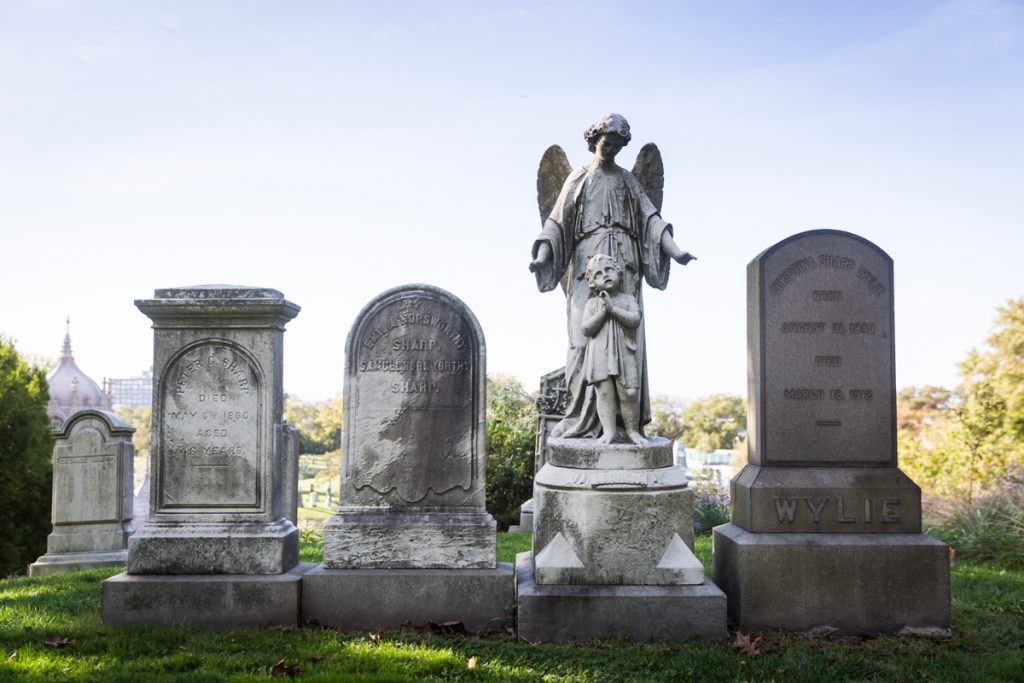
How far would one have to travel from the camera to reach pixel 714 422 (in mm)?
35531

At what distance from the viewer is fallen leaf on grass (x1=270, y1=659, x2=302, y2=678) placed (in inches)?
159

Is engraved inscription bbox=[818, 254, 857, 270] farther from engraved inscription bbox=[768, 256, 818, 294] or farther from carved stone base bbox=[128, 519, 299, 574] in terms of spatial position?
carved stone base bbox=[128, 519, 299, 574]

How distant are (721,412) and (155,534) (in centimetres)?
3488

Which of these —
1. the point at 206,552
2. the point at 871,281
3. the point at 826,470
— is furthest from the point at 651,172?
the point at 206,552

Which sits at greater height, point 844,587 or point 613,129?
point 613,129

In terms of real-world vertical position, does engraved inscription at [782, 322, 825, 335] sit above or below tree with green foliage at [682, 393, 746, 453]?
above

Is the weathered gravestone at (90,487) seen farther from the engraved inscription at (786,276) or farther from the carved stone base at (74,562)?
the engraved inscription at (786,276)

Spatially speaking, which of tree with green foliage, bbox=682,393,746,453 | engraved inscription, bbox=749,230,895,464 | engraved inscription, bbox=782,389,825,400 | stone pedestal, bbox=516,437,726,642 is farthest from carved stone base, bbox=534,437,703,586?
tree with green foliage, bbox=682,393,746,453

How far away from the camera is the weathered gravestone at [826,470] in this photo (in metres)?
5.07

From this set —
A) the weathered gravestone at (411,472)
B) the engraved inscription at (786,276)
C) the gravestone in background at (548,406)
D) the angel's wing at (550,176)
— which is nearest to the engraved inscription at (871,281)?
the engraved inscription at (786,276)

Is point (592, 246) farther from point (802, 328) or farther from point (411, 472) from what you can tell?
point (411, 472)

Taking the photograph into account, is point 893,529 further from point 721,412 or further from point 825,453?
point 721,412

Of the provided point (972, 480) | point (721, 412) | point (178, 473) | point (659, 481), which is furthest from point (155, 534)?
point (721, 412)

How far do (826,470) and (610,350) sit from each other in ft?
5.88
